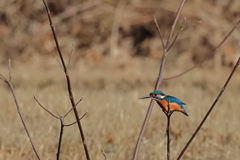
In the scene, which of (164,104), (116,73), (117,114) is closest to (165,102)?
(164,104)

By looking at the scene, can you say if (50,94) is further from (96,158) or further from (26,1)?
(26,1)

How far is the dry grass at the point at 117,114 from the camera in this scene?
313 cm

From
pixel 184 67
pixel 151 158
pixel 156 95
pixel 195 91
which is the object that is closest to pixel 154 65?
pixel 184 67

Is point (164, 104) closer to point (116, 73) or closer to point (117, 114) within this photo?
point (117, 114)

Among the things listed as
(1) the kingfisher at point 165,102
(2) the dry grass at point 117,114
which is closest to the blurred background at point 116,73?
(2) the dry grass at point 117,114

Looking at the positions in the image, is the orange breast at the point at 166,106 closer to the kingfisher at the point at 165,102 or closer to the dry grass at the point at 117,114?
the kingfisher at the point at 165,102

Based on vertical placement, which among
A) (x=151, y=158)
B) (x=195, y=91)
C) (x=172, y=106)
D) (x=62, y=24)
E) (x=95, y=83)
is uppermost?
(x=62, y=24)

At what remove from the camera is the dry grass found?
3133 millimetres

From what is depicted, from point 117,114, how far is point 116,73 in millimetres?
2292

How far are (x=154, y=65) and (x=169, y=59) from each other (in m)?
0.57

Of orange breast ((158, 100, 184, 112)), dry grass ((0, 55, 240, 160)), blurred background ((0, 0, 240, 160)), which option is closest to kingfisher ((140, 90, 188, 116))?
orange breast ((158, 100, 184, 112))

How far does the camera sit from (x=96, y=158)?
9.59ft

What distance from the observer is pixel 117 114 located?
13.2 ft

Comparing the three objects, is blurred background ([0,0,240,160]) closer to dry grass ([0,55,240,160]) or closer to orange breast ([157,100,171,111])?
dry grass ([0,55,240,160])
